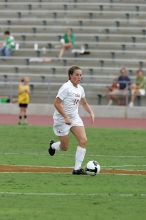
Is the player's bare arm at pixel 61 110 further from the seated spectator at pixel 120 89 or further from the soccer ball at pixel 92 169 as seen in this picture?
the seated spectator at pixel 120 89

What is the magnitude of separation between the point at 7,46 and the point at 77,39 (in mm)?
3262

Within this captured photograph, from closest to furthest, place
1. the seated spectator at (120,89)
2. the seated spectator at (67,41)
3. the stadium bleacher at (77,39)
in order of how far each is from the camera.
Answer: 1. the seated spectator at (120,89)
2. the stadium bleacher at (77,39)
3. the seated spectator at (67,41)

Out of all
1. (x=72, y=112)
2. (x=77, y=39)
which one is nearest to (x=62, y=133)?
(x=72, y=112)

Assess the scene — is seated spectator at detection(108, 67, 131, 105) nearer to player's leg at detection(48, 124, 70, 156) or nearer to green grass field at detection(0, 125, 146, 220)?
green grass field at detection(0, 125, 146, 220)

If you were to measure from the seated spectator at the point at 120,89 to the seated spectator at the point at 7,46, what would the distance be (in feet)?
21.7

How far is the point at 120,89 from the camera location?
111 feet

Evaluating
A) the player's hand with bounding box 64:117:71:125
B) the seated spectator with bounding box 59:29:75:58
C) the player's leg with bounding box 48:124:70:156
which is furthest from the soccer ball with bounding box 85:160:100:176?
the seated spectator with bounding box 59:29:75:58

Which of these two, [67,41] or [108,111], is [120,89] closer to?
[108,111]

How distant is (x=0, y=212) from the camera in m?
10.8

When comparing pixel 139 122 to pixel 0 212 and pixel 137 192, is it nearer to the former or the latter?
pixel 137 192

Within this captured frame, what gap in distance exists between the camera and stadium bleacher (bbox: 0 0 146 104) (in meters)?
36.0

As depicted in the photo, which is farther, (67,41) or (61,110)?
(67,41)

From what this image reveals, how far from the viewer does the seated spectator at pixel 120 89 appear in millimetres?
33562

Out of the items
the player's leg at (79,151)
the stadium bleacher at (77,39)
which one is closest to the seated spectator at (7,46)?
the stadium bleacher at (77,39)
